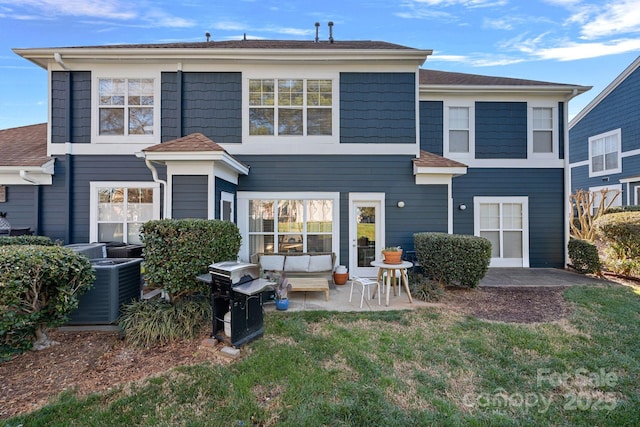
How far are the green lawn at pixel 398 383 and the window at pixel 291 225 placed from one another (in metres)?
2.94

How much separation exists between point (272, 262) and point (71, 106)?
6.34m

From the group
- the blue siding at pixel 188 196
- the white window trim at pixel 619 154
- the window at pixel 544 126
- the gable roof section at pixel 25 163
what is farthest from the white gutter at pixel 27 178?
the white window trim at pixel 619 154

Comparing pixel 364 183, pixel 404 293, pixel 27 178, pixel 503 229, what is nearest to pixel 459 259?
pixel 404 293

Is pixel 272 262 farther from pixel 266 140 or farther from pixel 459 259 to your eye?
pixel 459 259

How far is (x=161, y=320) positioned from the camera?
147 inches

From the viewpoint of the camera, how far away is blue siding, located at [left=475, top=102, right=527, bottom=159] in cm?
850

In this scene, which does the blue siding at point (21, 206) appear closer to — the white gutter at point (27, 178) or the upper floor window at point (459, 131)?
the white gutter at point (27, 178)

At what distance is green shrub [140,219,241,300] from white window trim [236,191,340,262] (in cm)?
270

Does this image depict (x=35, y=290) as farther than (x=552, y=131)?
No

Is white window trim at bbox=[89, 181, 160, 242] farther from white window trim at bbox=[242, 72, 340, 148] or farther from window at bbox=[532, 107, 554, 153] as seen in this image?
window at bbox=[532, 107, 554, 153]

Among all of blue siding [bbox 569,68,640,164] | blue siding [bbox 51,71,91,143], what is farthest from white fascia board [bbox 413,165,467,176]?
blue siding [bbox 569,68,640,164]

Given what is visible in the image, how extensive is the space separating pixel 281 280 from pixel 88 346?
274 centimetres

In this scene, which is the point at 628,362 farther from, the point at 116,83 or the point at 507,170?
the point at 116,83

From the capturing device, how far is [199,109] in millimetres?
6918
